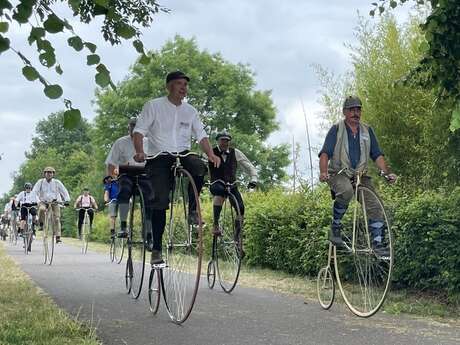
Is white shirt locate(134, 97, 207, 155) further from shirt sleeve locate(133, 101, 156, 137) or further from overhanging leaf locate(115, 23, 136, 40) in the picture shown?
overhanging leaf locate(115, 23, 136, 40)

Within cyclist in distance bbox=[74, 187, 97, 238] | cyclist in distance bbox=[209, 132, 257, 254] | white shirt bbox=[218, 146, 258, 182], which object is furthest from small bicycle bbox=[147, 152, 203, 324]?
cyclist in distance bbox=[74, 187, 97, 238]

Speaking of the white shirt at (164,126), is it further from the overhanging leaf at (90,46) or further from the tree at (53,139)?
the tree at (53,139)

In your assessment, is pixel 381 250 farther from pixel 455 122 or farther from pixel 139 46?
pixel 139 46

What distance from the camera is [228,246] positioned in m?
9.42

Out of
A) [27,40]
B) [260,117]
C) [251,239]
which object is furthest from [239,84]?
[27,40]

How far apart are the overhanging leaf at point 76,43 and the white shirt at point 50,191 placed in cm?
1102

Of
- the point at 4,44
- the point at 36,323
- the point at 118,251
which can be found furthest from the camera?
the point at 118,251

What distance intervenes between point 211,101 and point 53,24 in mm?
42611

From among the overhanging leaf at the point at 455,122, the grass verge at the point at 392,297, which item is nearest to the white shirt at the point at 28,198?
the grass verge at the point at 392,297

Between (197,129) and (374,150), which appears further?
(374,150)

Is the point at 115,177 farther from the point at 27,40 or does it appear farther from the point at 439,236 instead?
the point at 27,40

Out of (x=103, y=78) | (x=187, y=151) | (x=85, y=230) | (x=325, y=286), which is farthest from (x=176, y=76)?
(x=85, y=230)

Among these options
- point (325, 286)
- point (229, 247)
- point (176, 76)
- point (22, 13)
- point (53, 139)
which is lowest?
point (325, 286)

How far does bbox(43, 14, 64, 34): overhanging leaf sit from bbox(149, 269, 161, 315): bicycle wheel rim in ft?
12.2
